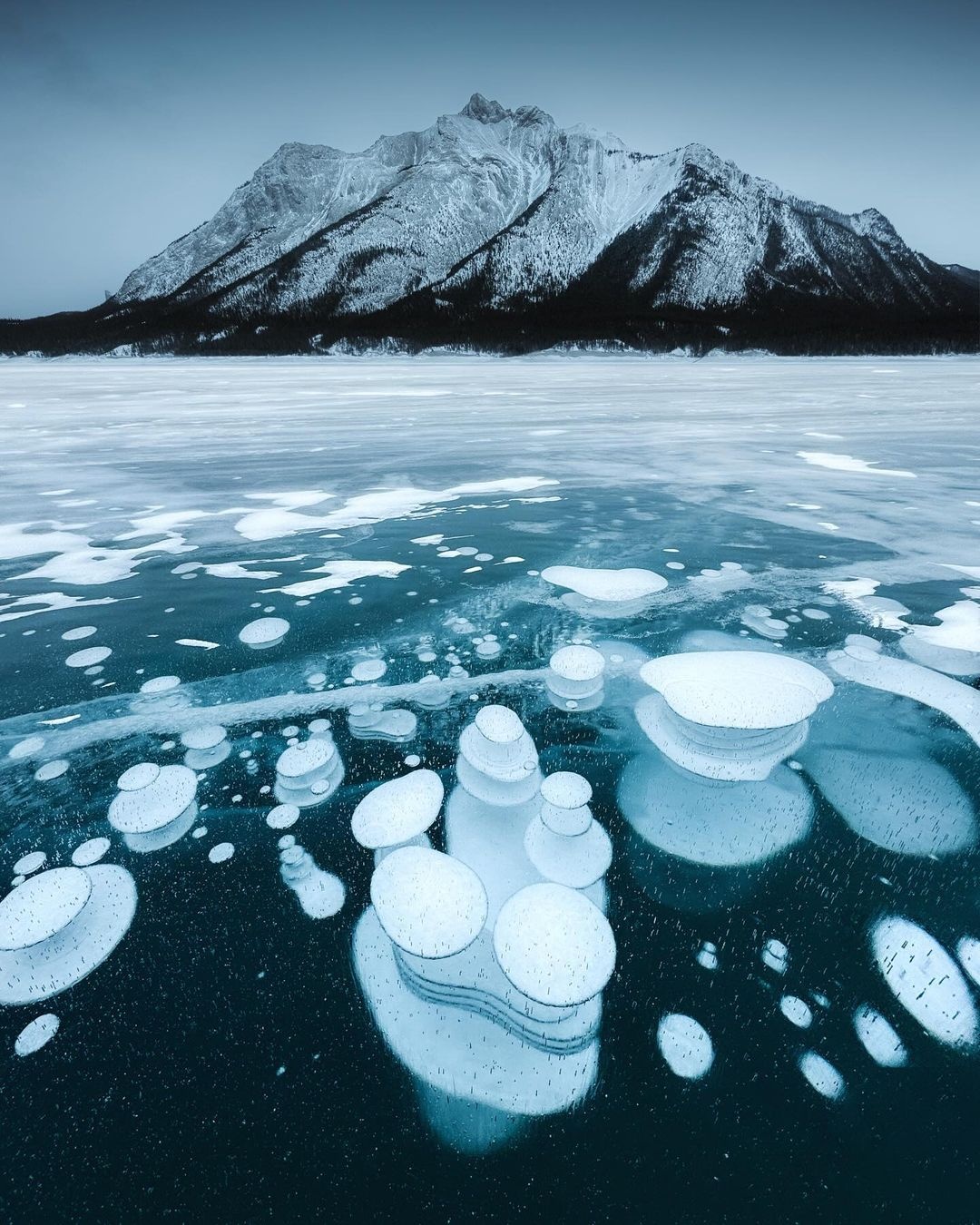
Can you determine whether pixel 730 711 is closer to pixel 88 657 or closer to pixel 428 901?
pixel 428 901

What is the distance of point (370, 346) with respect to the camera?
83.4 m

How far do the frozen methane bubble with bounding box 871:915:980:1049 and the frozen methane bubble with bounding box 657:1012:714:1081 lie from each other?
0.44 meters

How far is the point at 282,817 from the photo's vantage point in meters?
1.75

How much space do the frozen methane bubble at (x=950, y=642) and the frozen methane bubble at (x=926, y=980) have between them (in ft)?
4.61

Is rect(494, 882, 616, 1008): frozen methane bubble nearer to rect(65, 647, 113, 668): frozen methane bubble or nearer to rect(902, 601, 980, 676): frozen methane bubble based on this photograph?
rect(902, 601, 980, 676): frozen methane bubble

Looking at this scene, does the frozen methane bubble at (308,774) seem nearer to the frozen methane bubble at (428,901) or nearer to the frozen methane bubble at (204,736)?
the frozen methane bubble at (204,736)

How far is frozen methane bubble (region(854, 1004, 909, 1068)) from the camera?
1160 millimetres

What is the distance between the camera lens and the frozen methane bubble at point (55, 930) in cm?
130

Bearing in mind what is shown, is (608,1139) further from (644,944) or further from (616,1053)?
(644,944)

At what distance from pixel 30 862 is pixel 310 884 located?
0.75 meters

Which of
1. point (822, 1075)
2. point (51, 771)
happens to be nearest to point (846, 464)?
point (822, 1075)

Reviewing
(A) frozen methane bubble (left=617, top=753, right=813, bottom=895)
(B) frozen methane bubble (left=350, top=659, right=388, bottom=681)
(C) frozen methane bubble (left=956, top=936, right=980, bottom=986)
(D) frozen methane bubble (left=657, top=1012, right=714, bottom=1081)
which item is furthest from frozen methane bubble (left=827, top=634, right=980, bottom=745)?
(B) frozen methane bubble (left=350, top=659, right=388, bottom=681)

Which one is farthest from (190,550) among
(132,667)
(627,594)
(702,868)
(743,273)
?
(743,273)

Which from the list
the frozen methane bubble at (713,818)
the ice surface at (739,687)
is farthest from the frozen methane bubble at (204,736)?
the ice surface at (739,687)
